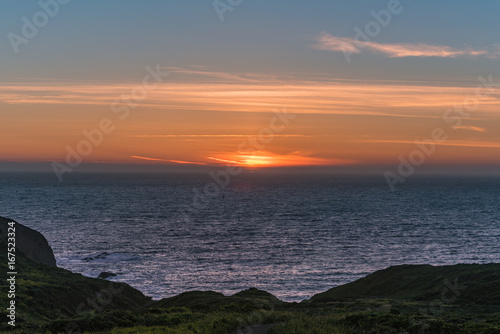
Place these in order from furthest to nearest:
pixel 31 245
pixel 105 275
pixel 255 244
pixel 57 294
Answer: pixel 255 244 → pixel 105 275 → pixel 31 245 → pixel 57 294

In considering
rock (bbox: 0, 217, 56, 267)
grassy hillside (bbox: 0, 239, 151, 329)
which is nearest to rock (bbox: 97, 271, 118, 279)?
rock (bbox: 0, 217, 56, 267)

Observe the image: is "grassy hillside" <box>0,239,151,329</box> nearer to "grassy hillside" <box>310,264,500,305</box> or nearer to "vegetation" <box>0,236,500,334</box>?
"vegetation" <box>0,236,500,334</box>

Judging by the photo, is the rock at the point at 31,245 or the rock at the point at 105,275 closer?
the rock at the point at 31,245

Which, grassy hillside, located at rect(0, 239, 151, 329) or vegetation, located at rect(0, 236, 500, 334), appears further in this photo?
grassy hillside, located at rect(0, 239, 151, 329)

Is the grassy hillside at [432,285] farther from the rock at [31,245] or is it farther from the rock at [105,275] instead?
the rock at [31,245]

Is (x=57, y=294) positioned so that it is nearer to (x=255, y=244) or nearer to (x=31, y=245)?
(x=31, y=245)

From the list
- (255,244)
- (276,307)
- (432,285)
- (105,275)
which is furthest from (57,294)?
(255,244)

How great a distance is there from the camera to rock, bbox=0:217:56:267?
2458 inches

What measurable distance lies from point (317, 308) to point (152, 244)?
2577 inches

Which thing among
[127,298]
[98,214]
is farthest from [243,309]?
[98,214]

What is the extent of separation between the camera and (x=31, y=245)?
210 ft

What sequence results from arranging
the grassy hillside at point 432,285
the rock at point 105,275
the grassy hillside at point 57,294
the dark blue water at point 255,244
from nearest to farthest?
the grassy hillside at point 57,294 → the grassy hillside at point 432,285 → the rock at point 105,275 → the dark blue water at point 255,244

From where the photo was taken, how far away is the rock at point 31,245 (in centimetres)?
6244

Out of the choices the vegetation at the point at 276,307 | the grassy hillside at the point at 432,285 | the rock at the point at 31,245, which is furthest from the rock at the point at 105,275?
the grassy hillside at the point at 432,285
